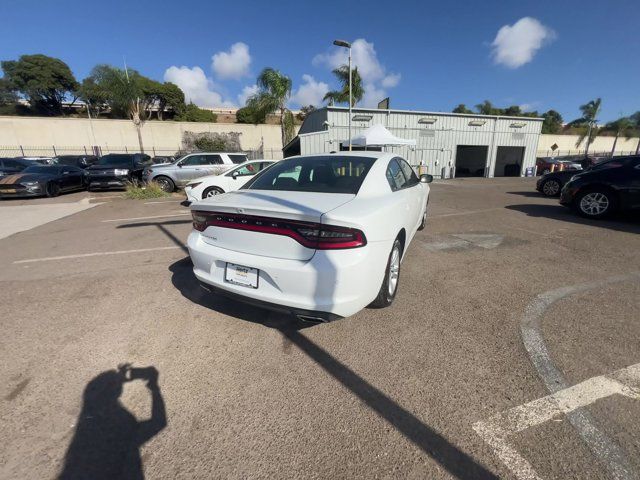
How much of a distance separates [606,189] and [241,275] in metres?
8.36

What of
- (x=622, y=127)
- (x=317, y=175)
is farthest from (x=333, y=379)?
(x=622, y=127)

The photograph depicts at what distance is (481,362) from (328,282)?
1.36 meters

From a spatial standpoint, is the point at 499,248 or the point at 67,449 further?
the point at 499,248

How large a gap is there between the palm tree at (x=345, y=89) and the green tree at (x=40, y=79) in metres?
51.8

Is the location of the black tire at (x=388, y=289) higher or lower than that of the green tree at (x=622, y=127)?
lower

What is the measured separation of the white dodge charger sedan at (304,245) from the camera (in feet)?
7.33

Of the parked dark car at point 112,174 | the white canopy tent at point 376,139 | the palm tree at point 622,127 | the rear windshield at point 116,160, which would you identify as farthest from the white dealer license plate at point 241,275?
the palm tree at point 622,127

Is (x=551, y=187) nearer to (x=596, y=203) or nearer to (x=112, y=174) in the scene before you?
(x=596, y=203)

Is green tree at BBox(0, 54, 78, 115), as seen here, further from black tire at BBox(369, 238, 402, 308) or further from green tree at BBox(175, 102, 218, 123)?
black tire at BBox(369, 238, 402, 308)

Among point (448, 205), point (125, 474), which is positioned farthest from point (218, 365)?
point (448, 205)

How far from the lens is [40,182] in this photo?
11.5 meters

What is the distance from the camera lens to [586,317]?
2926mm

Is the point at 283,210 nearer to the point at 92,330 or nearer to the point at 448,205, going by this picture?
the point at 92,330

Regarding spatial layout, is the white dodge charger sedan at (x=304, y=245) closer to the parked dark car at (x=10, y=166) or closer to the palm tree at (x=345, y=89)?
the parked dark car at (x=10, y=166)
